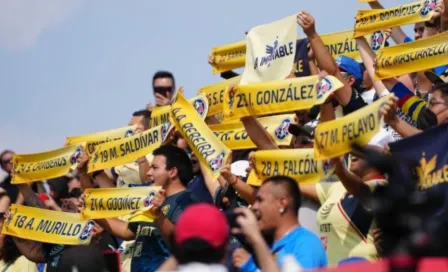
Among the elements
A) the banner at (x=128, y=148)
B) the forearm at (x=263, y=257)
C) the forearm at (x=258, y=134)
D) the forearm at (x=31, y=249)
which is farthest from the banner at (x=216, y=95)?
the forearm at (x=263, y=257)

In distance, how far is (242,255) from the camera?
299 inches

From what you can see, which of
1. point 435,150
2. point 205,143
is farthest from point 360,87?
point 435,150

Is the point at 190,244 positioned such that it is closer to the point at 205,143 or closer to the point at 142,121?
the point at 205,143

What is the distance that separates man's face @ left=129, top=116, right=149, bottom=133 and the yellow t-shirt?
3.46 m

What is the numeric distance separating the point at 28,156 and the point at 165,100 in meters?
1.50

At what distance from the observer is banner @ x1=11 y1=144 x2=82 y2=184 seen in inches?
464

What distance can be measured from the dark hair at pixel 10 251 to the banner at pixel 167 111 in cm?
182

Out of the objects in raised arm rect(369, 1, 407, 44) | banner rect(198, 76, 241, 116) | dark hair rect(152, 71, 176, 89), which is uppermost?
raised arm rect(369, 1, 407, 44)

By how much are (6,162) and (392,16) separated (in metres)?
5.92

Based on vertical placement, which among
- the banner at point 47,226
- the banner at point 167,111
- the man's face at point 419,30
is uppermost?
the man's face at point 419,30

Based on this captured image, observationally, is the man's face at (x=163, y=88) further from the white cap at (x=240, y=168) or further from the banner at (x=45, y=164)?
the white cap at (x=240, y=168)

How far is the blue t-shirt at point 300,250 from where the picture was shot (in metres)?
7.43

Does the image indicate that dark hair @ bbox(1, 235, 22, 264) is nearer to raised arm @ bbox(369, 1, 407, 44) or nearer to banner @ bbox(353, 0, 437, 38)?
banner @ bbox(353, 0, 437, 38)

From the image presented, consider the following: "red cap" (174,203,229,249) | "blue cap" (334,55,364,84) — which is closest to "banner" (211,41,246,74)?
"blue cap" (334,55,364,84)
